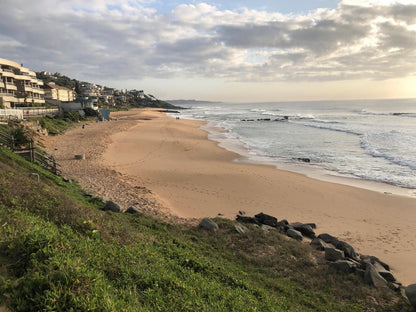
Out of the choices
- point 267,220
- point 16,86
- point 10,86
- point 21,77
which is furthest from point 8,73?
point 267,220

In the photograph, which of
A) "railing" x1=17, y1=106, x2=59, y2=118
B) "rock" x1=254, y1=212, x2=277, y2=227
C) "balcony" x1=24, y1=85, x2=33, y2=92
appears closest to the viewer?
"rock" x1=254, y1=212, x2=277, y2=227

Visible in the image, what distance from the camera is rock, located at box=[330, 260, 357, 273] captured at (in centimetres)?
786

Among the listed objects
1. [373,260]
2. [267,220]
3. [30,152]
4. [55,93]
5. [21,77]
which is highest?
[21,77]

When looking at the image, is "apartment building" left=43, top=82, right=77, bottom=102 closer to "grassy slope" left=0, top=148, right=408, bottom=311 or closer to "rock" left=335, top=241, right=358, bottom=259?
"grassy slope" left=0, top=148, right=408, bottom=311

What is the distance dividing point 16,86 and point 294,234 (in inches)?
1895

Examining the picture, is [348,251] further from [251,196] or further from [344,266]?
[251,196]

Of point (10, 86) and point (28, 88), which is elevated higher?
point (28, 88)

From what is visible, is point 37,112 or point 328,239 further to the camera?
point 37,112

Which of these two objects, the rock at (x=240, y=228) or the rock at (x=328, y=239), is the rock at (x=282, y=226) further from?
the rock at (x=240, y=228)

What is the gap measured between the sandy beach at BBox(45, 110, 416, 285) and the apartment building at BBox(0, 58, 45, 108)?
2252 cm

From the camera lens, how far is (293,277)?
7520 mm

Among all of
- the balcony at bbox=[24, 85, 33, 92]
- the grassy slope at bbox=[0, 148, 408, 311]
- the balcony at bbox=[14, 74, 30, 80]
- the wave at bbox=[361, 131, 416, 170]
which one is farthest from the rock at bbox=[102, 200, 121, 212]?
the balcony at bbox=[24, 85, 33, 92]

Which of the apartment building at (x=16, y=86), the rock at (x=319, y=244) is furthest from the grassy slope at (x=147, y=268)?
the apartment building at (x=16, y=86)

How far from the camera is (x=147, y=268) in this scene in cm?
510
